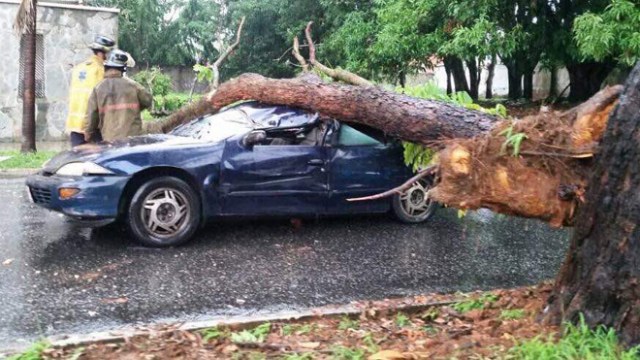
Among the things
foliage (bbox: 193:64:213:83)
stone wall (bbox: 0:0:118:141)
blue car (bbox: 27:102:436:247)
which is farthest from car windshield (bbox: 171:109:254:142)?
stone wall (bbox: 0:0:118:141)

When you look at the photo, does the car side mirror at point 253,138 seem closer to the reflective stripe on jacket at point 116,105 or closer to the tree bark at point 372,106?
the tree bark at point 372,106

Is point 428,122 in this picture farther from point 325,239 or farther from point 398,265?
point 325,239

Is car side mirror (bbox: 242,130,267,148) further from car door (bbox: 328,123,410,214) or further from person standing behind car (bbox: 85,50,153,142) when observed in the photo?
person standing behind car (bbox: 85,50,153,142)

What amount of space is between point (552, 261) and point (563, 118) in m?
2.73

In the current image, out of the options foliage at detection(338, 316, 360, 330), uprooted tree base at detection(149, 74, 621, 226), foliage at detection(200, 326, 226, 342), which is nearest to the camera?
uprooted tree base at detection(149, 74, 621, 226)

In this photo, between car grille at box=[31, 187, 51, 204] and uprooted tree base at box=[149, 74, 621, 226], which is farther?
car grille at box=[31, 187, 51, 204]

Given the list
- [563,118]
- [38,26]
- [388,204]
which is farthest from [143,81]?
[563,118]

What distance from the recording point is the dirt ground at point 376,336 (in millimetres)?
3811

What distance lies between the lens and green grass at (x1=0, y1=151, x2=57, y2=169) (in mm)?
11598

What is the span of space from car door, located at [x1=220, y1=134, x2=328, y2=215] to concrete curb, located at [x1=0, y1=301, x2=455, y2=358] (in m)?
2.14

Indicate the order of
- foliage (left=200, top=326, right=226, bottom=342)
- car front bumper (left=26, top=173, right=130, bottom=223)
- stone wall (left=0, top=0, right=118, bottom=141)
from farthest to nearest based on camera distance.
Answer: stone wall (left=0, top=0, right=118, bottom=141)
car front bumper (left=26, top=173, right=130, bottom=223)
foliage (left=200, top=326, right=226, bottom=342)

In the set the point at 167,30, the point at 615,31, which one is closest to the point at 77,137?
the point at 615,31

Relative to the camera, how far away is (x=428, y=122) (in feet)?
18.3

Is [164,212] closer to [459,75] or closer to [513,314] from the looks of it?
[513,314]
